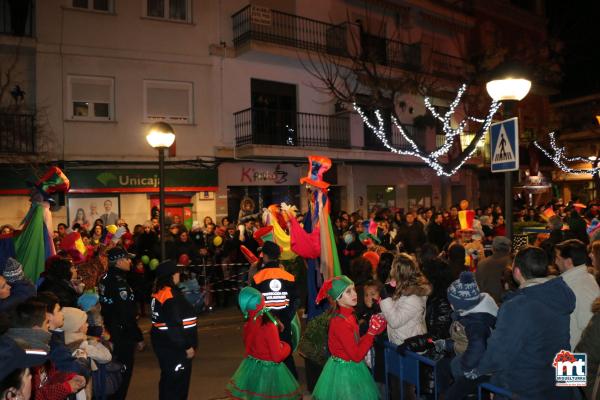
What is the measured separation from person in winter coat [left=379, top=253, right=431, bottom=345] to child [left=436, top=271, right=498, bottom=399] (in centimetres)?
72

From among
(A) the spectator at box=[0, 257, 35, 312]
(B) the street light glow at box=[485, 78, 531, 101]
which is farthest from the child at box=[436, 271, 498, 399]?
(A) the spectator at box=[0, 257, 35, 312]

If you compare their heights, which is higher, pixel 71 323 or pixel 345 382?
pixel 71 323

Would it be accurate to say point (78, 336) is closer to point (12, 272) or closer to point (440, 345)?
point (12, 272)

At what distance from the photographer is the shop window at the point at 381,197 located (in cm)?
2239

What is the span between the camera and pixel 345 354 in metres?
4.75

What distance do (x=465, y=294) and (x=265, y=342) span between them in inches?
77.3

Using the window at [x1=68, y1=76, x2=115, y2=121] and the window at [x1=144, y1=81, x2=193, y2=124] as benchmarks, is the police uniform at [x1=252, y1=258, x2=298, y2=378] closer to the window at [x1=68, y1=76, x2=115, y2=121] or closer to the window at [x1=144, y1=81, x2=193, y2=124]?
the window at [x1=68, y1=76, x2=115, y2=121]

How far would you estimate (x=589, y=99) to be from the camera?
3431 cm

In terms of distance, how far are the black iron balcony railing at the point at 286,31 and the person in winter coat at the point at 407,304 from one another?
14.1m

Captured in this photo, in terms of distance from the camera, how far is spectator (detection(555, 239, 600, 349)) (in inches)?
186

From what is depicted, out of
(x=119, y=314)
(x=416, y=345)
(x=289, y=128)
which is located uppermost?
(x=289, y=128)

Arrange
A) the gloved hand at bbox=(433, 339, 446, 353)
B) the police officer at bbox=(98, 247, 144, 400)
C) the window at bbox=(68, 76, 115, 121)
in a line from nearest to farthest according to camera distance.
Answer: the gloved hand at bbox=(433, 339, 446, 353)
the police officer at bbox=(98, 247, 144, 400)
the window at bbox=(68, 76, 115, 121)

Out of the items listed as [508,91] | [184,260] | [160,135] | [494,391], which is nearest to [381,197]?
[184,260]

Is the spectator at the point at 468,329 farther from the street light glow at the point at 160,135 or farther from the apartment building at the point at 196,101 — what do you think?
the apartment building at the point at 196,101
